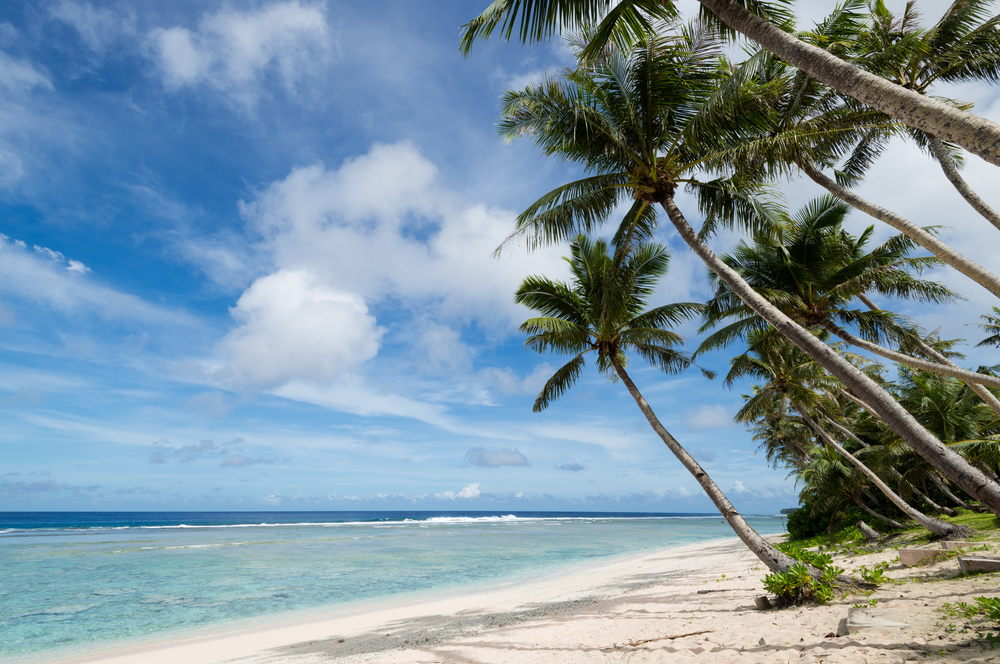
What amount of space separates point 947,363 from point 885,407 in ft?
16.4

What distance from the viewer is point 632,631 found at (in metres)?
6.15

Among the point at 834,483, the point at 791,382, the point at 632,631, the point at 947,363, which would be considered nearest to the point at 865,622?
the point at 632,631

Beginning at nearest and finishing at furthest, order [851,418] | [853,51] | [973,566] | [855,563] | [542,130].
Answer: [973,566]
[853,51]
[542,130]
[855,563]
[851,418]

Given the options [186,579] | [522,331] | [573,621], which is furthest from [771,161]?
[186,579]

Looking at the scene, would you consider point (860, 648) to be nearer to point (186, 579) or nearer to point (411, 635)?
point (411, 635)

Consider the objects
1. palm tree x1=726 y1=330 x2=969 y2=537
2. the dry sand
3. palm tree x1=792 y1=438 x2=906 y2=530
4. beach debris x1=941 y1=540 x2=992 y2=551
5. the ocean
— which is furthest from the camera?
palm tree x1=792 y1=438 x2=906 y2=530

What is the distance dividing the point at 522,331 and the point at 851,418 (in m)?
19.3

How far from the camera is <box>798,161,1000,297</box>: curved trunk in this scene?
15.3 feet

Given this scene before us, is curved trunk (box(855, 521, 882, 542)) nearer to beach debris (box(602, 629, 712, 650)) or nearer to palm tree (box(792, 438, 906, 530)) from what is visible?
palm tree (box(792, 438, 906, 530))

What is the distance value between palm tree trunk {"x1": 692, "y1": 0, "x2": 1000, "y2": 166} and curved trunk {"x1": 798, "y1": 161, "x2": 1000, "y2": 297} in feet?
8.99

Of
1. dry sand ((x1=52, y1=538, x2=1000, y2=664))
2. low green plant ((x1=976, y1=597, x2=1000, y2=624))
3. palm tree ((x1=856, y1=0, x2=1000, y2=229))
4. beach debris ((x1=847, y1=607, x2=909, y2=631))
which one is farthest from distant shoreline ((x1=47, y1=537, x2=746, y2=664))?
palm tree ((x1=856, y1=0, x2=1000, y2=229))

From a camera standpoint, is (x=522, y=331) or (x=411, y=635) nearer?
(x=411, y=635)

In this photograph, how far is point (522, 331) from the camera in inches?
413

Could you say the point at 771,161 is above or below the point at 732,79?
below
